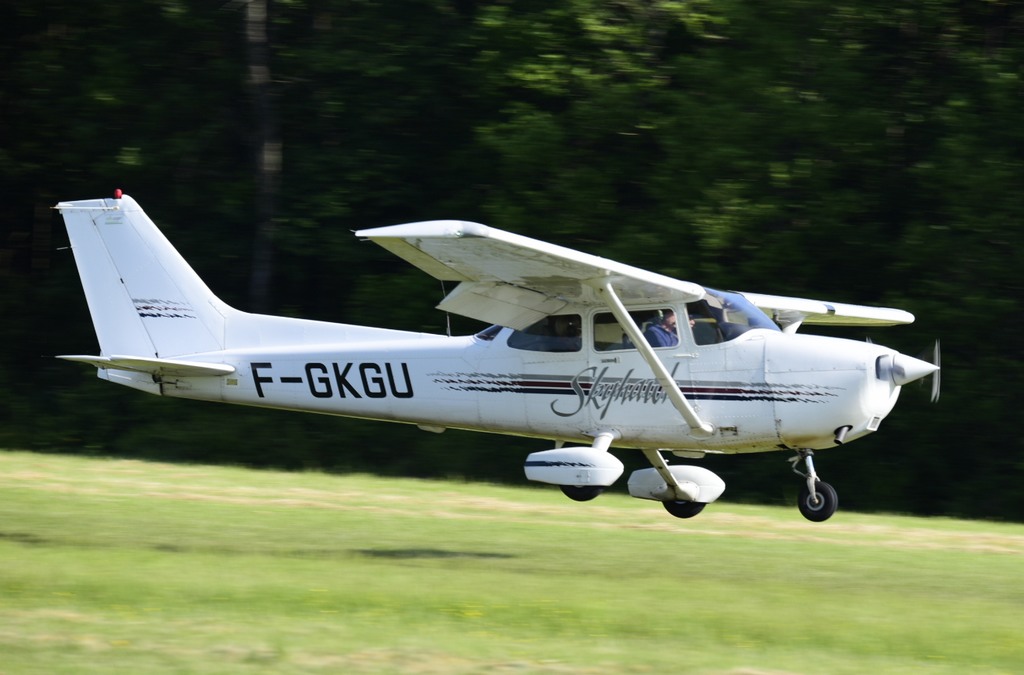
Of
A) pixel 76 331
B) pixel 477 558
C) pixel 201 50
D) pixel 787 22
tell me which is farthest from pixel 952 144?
pixel 76 331

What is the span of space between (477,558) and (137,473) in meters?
6.32

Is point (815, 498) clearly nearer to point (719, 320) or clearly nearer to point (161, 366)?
point (719, 320)

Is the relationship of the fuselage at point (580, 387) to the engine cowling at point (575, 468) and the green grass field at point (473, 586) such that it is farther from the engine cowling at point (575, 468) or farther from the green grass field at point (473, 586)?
the green grass field at point (473, 586)

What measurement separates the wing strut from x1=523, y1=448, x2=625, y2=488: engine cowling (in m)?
0.76

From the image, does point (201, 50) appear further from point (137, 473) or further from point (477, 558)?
point (477, 558)

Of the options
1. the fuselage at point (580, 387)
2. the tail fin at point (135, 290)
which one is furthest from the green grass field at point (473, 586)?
the tail fin at point (135, 290)

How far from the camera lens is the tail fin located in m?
12.1

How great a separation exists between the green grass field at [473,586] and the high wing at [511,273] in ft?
7.10

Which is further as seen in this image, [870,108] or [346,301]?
[346,301]

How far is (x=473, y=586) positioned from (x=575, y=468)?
1321 millimetres

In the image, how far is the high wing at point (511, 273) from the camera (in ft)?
28.9

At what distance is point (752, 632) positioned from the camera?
7.85 meters

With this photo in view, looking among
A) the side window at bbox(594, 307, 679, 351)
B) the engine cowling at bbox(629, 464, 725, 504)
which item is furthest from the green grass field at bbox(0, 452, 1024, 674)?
the side window at bbox(594, 307, 679, 351)

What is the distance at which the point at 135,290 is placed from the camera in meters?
12.2
